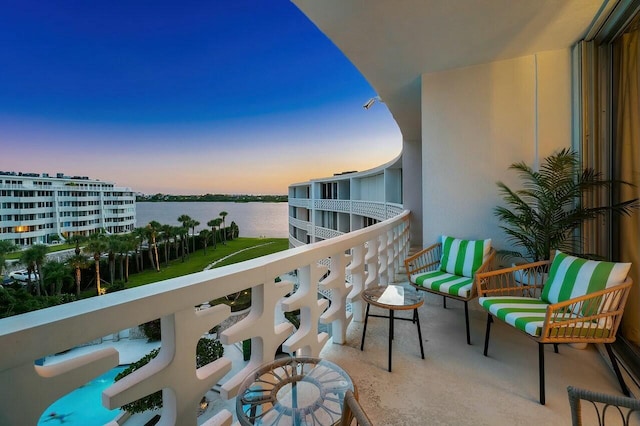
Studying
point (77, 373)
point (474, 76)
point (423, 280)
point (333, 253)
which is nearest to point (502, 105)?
point (474, 76)

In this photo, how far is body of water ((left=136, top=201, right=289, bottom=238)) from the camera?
7034 mm

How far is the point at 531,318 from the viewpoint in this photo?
216 cm

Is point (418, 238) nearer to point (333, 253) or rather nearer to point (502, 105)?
point (502, 105)

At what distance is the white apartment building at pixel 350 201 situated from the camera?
1143 centimetres

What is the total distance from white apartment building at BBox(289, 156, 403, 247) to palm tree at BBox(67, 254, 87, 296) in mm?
7083

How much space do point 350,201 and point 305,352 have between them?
12123mm

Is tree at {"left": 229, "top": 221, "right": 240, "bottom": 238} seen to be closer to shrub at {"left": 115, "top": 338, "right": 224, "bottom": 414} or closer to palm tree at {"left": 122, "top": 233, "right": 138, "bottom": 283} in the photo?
shrub at {"left": 115, "top": 338, "right": 224, "bottom": 414}

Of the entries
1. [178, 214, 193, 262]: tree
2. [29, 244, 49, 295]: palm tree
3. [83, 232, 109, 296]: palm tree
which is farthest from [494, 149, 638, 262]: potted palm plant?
[178, 214, 193, 262]: tree

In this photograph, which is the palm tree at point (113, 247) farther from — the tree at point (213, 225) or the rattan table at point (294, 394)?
the tree at point (213, 225)

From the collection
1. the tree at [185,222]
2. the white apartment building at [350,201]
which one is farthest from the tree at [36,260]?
the white apartment building at [350,201]

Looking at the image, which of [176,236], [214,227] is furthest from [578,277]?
[214,227]

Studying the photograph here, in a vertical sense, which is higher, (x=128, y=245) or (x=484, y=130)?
(x=484, y=130)

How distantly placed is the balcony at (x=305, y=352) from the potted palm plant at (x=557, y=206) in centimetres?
107

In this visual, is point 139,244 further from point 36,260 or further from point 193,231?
point 193,231
